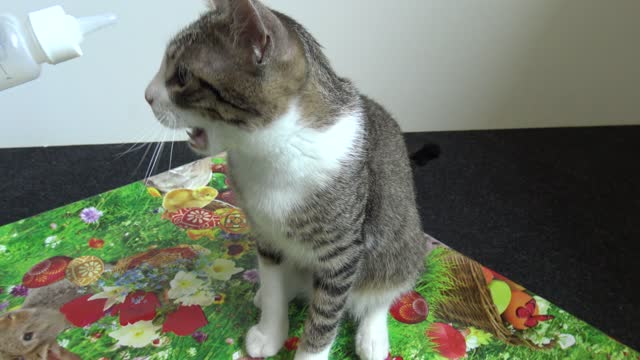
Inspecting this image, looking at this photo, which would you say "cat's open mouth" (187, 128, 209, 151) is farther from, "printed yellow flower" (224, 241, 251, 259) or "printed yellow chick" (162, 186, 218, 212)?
"printed yellow chick" (162, 186, 218, 212)

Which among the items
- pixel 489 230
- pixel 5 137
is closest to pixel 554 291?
pixel 489 230

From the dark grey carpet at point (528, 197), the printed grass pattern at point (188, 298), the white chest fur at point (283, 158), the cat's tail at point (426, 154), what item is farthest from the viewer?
the dark grey carpet at point (528, 197)

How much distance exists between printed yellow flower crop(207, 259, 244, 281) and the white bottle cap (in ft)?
1.59

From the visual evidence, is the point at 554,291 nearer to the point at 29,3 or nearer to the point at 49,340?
the point at 49,340

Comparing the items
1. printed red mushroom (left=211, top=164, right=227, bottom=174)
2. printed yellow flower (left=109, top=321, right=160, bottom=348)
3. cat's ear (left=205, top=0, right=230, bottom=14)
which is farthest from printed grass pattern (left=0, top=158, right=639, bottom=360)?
cat's ear (left=205, top=0, right=230, bottom=14)

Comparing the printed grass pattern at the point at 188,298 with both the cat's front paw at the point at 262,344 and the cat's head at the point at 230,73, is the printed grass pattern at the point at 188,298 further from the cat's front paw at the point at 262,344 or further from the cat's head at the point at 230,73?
the cat's head at the point at 230,73

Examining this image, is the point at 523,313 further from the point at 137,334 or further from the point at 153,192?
the point at 153,192

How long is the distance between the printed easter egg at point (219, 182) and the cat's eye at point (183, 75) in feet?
2.01

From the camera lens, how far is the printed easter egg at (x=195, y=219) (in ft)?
3.61

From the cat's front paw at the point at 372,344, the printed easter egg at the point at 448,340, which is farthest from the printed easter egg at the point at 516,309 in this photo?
the cat's front paw at the point at 372,344

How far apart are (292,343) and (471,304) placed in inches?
12.9

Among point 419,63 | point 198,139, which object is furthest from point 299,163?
point 419,63

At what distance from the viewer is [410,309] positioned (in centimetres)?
95

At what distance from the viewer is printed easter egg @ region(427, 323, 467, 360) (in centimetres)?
85
